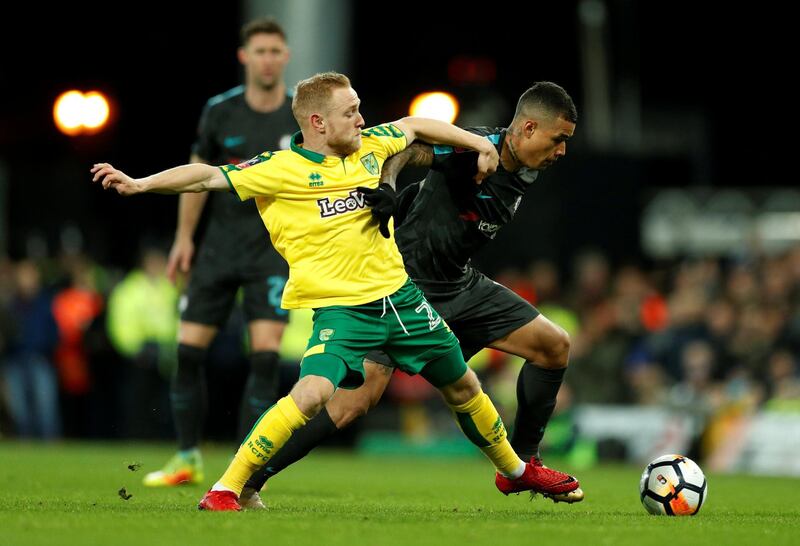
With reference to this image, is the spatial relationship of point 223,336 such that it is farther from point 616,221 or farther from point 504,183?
point 504,183

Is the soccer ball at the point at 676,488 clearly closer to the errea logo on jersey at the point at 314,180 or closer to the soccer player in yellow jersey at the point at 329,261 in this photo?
the soccer player in yellow jersey at the point at 329,261

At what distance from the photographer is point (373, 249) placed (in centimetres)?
675

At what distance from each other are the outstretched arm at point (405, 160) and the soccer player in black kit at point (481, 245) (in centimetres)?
3

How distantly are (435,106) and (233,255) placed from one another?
7.47 meters

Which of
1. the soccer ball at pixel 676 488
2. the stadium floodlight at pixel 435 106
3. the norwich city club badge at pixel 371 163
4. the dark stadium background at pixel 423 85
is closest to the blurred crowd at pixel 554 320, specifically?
the dark stadium background at pixel 423 85

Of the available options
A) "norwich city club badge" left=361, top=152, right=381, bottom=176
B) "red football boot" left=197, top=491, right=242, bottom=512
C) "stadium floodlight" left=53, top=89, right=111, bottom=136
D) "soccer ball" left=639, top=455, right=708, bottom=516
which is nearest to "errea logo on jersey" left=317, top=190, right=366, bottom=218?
"norwich city club badge" left=361, top=152, right=381, bottom=176

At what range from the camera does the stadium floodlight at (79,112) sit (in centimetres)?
1411

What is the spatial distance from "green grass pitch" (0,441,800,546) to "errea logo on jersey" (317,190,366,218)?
1.34m

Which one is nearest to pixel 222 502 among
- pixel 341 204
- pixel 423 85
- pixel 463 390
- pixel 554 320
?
pixel 463 390

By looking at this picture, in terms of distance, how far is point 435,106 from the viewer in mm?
16000

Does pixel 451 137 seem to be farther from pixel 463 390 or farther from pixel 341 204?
pixel 463 390

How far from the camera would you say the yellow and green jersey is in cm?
661

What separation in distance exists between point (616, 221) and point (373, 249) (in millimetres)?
11877

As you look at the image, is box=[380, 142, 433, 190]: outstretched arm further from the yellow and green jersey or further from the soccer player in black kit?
the yellow and green jersey
